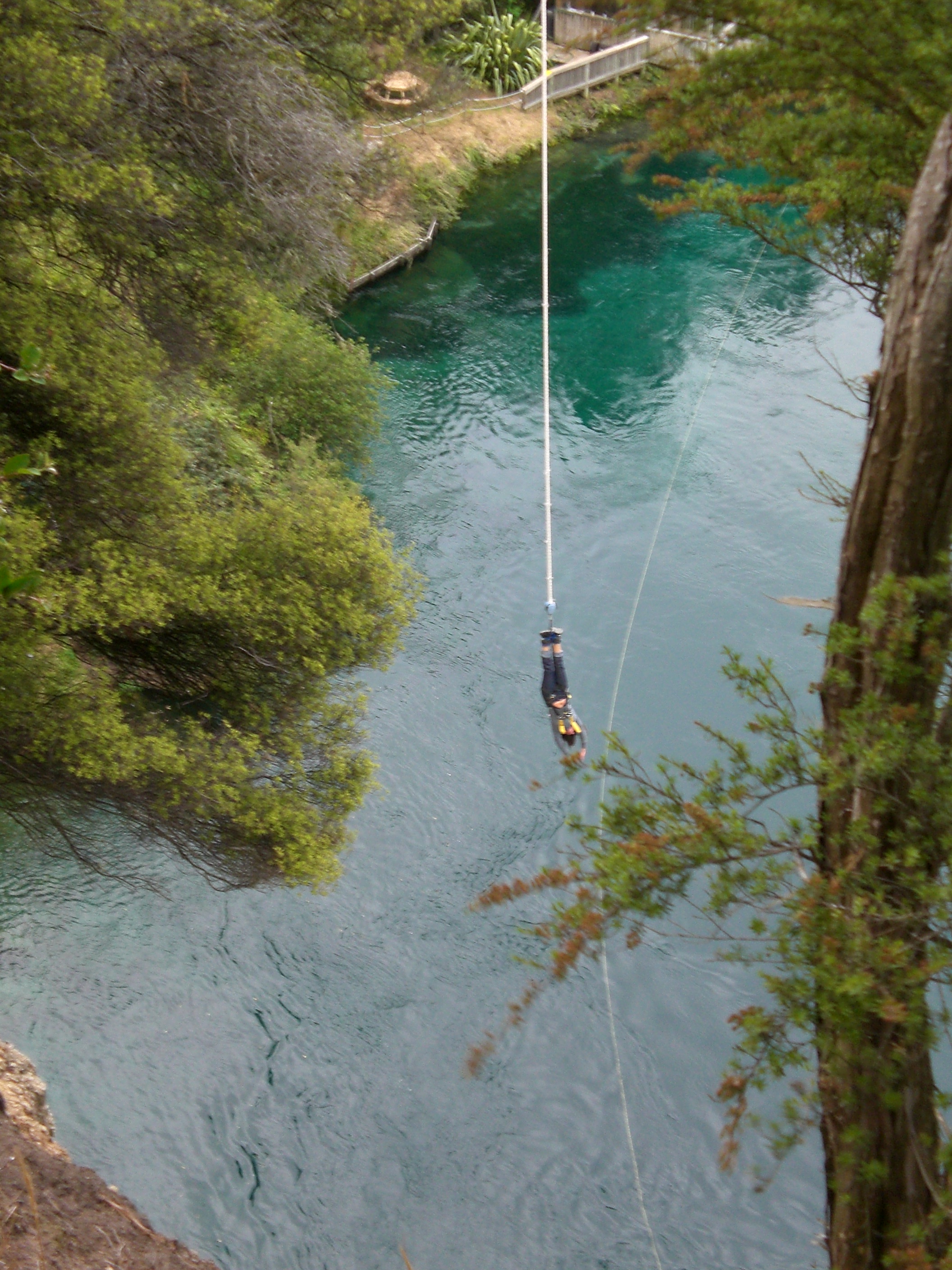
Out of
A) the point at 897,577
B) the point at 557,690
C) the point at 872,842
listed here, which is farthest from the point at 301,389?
the point at 872,842

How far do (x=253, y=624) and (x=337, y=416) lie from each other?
22.9ft

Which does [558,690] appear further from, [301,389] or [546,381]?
[301,389]

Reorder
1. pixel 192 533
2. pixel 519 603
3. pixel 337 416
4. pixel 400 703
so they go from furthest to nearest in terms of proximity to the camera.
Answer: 1. pixel 337 416
2. pixel 519 603
3. pixel 400 703
4. pixel 192 533

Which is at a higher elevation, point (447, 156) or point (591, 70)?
point (591, 70)

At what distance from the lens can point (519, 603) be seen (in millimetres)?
16062

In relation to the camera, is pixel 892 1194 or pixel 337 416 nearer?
pixel 892 1194

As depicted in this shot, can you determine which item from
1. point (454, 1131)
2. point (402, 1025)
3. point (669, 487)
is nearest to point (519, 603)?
point (669, 487)

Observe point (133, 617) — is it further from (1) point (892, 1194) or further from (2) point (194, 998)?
(1) point (892, 1194)

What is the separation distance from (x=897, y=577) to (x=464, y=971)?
8.32m

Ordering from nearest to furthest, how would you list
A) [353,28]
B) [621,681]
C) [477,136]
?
[353,28], [621,681], [477,136]

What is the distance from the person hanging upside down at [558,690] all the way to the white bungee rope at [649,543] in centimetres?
38

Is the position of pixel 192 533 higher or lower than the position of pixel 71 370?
lower

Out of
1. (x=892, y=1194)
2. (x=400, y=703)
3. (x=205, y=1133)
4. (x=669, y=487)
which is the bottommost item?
(x=205, y=1133)

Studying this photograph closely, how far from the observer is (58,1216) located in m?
7.43
